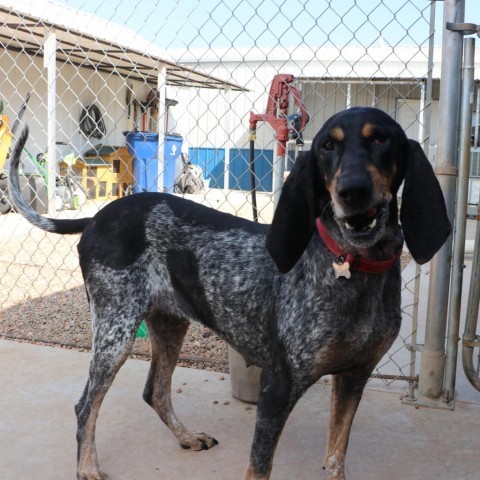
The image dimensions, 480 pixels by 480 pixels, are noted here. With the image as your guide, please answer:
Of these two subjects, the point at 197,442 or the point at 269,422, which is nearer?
the point at 269,422

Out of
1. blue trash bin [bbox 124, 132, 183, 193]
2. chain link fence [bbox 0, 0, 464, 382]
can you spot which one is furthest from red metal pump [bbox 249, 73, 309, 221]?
blue trash bin [bbox 124, 132, 183, 193]

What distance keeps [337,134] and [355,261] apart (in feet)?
1.45

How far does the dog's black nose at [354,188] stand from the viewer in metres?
1.88

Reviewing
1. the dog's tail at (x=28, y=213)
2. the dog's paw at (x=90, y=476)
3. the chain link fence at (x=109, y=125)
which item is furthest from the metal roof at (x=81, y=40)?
the dog's paw at (x=90, y=476)

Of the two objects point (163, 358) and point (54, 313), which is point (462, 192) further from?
point (54, 313)

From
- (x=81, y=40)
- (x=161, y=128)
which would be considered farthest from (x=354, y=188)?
(x=81, y=40)

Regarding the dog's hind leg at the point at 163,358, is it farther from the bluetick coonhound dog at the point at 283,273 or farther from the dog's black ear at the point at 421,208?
the dog's black ear at the point at 421,208

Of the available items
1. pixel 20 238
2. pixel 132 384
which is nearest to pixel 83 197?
pixel 20 238

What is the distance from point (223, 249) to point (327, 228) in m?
0.59

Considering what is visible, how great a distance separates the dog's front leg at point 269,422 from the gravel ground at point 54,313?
5.45 feet

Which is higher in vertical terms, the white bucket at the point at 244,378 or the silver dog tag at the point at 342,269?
the silver dog tag at the point at 342,269

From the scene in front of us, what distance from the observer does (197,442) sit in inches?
115

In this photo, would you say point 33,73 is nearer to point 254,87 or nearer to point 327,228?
point 254,87

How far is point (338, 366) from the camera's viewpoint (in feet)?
7.80
